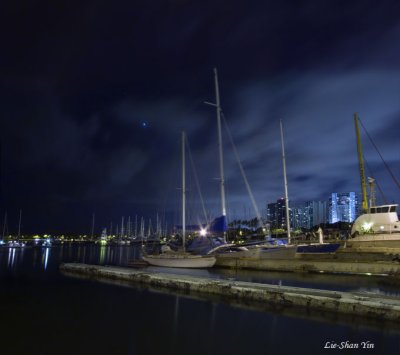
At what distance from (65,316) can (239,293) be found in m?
10.5

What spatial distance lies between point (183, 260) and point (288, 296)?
1018 inches

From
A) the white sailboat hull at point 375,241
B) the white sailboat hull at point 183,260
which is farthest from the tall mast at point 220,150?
the white sailboat hull at point 375,241

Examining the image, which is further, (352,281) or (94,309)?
(352,281)

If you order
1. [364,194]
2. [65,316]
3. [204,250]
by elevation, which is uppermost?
[364,194]

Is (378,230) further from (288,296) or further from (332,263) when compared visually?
(288,296)

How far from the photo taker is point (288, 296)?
20.4 meters

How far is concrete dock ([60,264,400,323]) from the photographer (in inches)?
669

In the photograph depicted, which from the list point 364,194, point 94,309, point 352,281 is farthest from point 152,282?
point 364,194

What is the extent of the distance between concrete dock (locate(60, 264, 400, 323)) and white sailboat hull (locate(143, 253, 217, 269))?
43.5ft

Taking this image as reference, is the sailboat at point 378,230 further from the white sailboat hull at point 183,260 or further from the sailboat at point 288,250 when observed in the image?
the white sailboat hull at point 183,260

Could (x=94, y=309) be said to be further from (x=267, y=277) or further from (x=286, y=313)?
(x=267, y=277)

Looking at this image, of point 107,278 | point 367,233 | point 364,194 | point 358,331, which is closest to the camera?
point 358,331

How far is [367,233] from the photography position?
1641 inches

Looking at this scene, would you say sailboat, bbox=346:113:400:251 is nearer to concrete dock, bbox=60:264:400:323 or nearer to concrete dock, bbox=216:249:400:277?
concrete dock, bbox=216:249:400:277
